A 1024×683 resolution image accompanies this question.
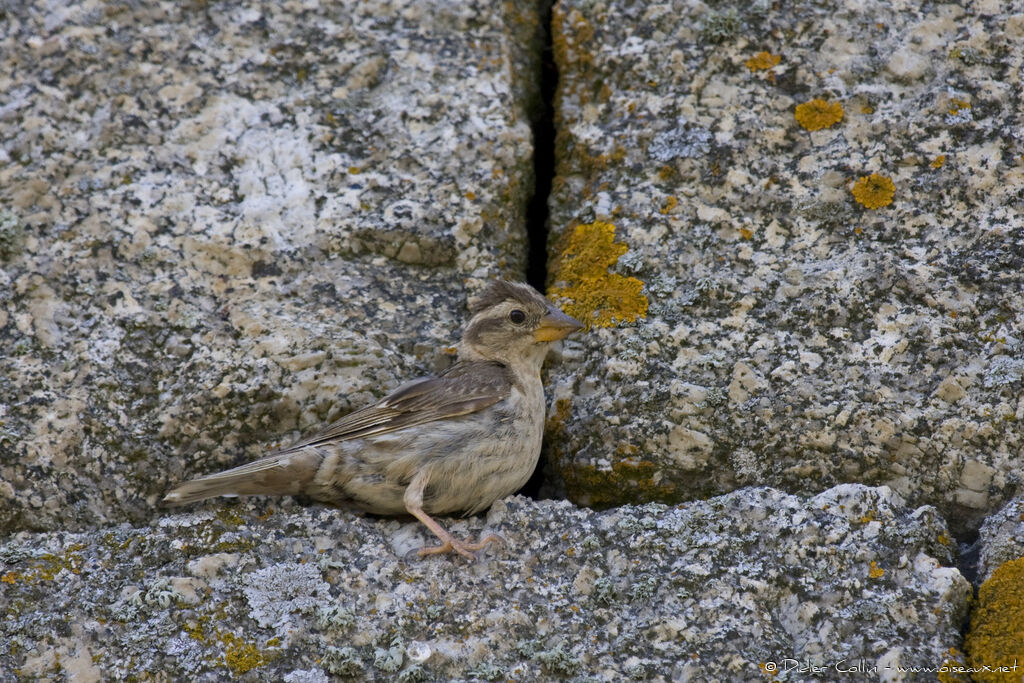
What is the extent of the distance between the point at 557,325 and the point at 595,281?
1.04 feet

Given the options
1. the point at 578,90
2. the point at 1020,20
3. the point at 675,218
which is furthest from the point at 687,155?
the point at 1020,20

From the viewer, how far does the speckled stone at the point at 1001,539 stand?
11.7ft

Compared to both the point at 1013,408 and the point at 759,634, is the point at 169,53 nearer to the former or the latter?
the point at 759,634

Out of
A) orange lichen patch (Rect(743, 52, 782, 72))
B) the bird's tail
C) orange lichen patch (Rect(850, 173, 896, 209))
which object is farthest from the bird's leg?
orange lichen patch (Rect(743, 52, 782, 72))

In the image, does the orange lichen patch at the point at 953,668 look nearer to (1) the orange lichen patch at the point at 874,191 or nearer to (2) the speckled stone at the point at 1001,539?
(2) the speckled stone at the point at 1001,539

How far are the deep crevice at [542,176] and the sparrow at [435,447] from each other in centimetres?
47

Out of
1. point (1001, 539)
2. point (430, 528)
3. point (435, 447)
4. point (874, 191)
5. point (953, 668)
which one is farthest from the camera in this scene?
point (874, 191)

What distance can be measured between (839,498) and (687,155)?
6.12 feet

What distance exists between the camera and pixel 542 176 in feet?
17.3

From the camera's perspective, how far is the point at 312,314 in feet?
15.0

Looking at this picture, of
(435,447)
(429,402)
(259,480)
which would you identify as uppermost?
(429,402)

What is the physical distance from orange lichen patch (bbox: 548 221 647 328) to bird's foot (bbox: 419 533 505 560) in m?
1.17

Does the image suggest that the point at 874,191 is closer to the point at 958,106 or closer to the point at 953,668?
the point at 958,106

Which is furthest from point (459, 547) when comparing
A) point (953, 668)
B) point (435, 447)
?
point (953, 668)
